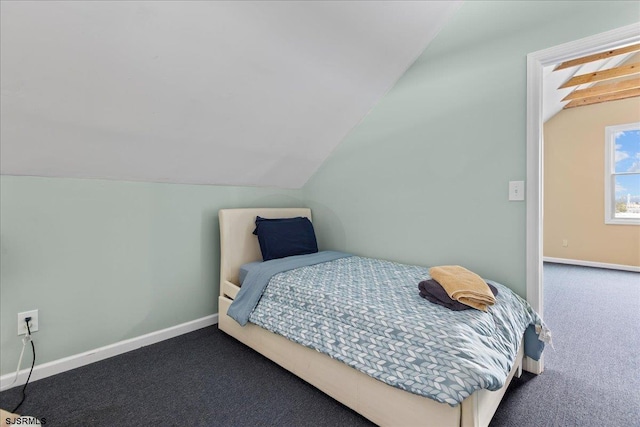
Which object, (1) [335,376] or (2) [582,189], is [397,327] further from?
(2) [582,189]

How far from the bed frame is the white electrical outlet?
1097 mm

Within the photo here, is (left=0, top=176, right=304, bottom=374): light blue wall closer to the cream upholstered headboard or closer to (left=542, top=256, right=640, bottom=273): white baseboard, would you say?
the cream upholstered headboard

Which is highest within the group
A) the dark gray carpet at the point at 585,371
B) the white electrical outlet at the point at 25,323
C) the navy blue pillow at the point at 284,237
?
the navy blue pillow at the point at 284,237

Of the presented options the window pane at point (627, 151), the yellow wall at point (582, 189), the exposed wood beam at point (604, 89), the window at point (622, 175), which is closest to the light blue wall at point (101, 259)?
the exposed wood beam at point (604, 89)

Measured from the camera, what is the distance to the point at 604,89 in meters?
3.89

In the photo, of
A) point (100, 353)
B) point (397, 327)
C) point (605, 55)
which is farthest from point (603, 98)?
point (100, 353)

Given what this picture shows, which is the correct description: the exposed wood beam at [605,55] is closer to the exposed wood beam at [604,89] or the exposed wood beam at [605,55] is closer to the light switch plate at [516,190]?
the light switch plate at [516,190]

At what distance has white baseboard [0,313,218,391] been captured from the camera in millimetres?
1691

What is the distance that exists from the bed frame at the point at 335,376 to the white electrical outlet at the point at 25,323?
1.10 metres

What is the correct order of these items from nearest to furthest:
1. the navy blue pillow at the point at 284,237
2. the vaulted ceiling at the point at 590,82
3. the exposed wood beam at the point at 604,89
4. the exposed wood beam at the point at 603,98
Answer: the navy blue pillow at the point at 284,237 → the vaulted ceiling at the point at 590,82 → the exposed wood beam at the point at 604,89 → the exposed wood beam at the point at 603,98

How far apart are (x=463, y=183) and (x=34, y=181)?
2760 millimetres

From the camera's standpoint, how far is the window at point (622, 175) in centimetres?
426

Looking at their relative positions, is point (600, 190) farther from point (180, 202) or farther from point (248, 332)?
point (180, 202)

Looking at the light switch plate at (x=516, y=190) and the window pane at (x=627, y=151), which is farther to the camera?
the window pane at (x=627, y=151)
